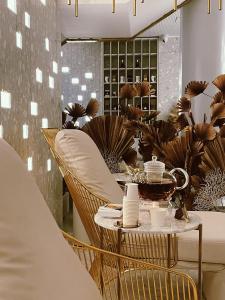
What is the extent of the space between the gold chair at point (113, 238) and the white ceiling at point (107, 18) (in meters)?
3.30

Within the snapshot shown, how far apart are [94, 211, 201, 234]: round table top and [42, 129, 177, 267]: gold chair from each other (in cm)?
22

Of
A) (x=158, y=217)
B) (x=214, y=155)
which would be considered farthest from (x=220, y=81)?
(x=158, y=217)

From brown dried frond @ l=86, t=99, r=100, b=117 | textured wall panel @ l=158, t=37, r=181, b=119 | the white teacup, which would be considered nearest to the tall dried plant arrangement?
brown dried frond @ l=86, t=99, r=100, b=117

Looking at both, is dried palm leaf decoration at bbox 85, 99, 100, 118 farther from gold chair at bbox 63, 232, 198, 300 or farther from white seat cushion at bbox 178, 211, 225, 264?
white seat cushion at bbox 178, 211, 225, 264

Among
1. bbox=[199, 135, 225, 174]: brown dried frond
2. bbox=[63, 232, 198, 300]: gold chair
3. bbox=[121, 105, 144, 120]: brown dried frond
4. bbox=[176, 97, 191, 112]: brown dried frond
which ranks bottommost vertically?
bbox=[63, 232, 198, 300]: gold chair

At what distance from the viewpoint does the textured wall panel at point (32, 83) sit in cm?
276

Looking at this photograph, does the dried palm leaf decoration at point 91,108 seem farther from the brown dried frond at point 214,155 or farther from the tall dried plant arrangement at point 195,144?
the brown dried frond at point 214,155

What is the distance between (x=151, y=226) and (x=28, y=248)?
1.09 meters

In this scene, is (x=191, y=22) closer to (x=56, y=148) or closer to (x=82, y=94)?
(x=82, y=94)

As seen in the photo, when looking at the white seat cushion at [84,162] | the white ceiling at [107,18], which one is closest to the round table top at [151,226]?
the white seat cushion at [84,162]

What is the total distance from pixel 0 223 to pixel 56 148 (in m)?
1.91

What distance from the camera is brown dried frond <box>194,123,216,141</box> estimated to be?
3.55m

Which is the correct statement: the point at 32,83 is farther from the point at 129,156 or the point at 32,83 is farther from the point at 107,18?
the point at 107,18

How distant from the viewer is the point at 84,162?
274 cm
